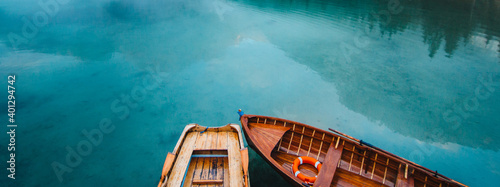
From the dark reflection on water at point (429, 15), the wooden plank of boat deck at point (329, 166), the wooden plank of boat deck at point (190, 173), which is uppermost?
the dark reflection on water at point (429, 15)

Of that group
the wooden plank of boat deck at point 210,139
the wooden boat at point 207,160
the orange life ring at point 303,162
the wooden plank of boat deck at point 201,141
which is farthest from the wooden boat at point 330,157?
the wooden plank of boat deck at point 201,141

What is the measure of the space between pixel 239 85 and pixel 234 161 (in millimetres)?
6663

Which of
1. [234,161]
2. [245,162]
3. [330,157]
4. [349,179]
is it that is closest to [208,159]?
[234,161]

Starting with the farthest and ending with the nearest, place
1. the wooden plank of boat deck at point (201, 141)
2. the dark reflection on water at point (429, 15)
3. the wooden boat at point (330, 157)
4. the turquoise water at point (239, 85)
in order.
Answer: the dark reflection on water at point (429, 15) < the turquoise water at point (239, 85) < the wooden plank of boat deck at point (201, 141) < the wooden boat at point (330, 157)

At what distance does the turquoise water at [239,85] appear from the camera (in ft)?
26.2

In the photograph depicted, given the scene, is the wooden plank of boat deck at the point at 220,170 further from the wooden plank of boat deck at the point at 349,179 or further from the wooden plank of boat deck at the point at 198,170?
the wooden plank of boat deck at the point at 349,179

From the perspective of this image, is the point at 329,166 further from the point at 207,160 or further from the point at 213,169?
the point at 207,160

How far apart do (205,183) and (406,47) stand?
699 inches

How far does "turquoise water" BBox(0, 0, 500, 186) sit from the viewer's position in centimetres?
798

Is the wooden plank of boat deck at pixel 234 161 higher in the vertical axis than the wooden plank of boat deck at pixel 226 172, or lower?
higher

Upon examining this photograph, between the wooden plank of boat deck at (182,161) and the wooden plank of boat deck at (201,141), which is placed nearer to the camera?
the wooden plank of boat deck at (182,161)

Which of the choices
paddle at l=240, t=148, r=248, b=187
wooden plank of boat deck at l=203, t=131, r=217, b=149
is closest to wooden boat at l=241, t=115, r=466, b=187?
paddle at l=240, t=148, r=248, b=187

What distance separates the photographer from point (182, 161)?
5.87 metres

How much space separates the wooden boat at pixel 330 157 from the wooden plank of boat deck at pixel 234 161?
43cm
